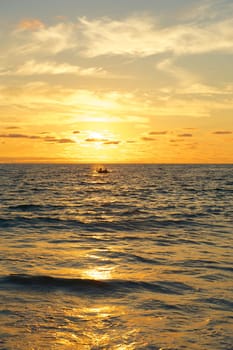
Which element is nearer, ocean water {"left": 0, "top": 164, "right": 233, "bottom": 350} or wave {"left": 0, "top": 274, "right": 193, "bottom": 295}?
ocean water {"left": 0, "top": 164, "right": 233, "bottom": 350}

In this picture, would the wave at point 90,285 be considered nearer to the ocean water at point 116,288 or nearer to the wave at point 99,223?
the ocean water at point 116,288

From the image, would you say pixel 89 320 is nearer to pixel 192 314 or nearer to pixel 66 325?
pixel 66 325

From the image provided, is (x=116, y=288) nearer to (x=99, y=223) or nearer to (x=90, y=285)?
(x=90, y=285)

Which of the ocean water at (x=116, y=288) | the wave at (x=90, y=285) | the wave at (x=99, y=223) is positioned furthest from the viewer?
the wave at (x=99, y=223)

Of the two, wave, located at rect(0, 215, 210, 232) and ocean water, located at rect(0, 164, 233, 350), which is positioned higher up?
ocean water, located at rect(0, 164, 233, 350)

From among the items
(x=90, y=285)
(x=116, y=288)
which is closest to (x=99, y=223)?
(x=90, y=285)

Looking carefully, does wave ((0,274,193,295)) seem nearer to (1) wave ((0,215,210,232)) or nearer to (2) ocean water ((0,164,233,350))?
(2) ocean water ((0,164,233,350))

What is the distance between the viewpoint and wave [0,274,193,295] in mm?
11773

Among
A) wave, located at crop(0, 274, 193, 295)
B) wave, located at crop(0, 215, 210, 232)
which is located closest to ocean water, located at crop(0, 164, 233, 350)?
wave, located at crop(0, 274, 193, 295)

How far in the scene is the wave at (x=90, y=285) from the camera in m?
11.8

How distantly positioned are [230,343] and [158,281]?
477 cm

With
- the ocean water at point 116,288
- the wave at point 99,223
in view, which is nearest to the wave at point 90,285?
the ocean water at point 116,288

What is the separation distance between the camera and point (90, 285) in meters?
12.3

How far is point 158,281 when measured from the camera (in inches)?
499
